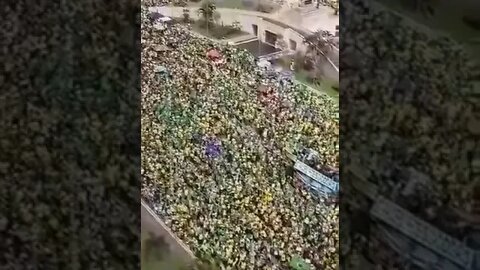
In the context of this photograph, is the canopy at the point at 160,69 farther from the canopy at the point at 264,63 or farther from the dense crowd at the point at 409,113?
the dense crowd at the point at 409,113

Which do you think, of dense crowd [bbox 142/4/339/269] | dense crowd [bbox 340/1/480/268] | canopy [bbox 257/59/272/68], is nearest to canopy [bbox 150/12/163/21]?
dense crowd [bbox 142/4/339/269]

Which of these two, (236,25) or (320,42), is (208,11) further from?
(320,42)

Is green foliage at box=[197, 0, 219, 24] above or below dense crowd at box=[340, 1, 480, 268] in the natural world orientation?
above

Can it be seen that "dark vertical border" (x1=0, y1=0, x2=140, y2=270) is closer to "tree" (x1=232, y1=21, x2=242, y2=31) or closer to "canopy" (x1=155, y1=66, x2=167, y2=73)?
"canopy" (x1=155, y1=66, x2=167, y2=73)

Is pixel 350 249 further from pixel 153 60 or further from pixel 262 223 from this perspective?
pixel 153 60

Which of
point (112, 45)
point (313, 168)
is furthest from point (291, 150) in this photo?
point (112, 45)

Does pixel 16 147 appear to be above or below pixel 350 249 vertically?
above
